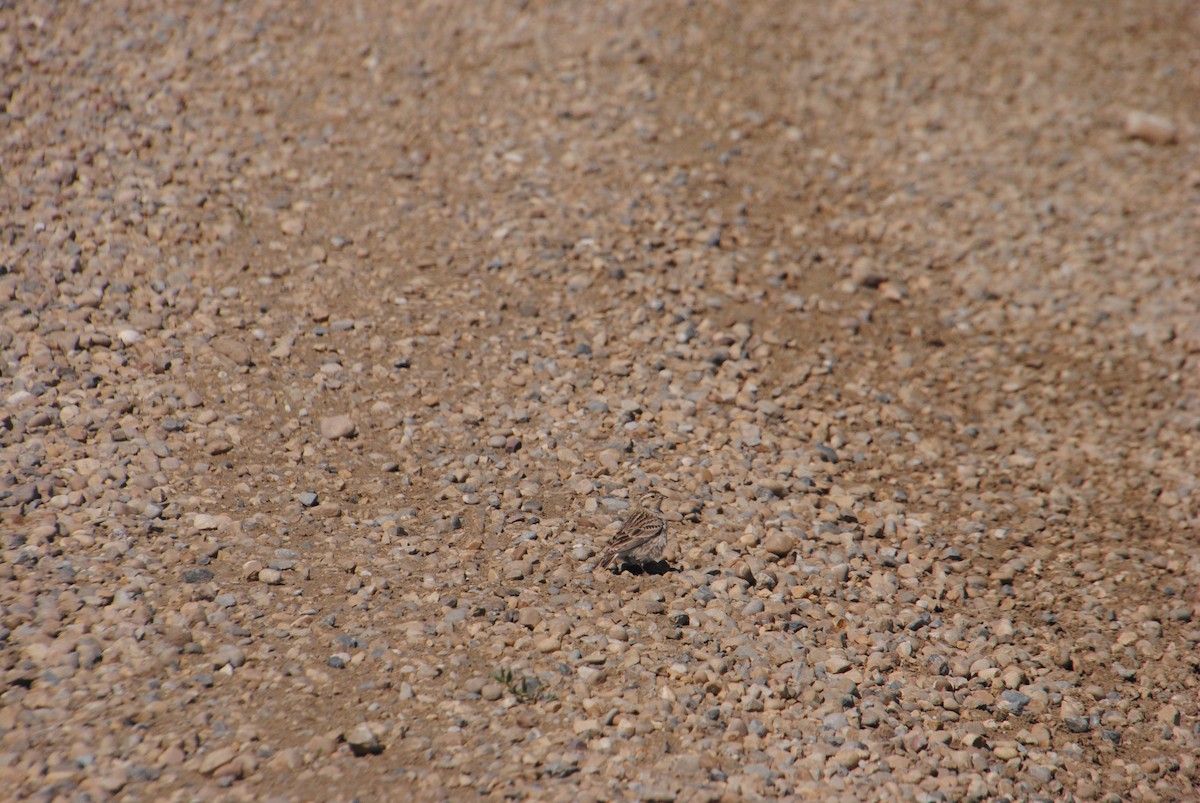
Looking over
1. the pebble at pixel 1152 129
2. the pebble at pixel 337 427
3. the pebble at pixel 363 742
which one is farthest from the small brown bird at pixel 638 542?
the pebble at pixel 1152 129

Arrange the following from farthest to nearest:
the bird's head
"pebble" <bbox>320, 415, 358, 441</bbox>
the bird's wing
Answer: "pebble" <bbox>320, 415, 358, 441</bbox> → the bird's head → the bird's wing

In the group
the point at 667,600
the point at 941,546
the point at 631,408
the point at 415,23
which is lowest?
the point at 941,546

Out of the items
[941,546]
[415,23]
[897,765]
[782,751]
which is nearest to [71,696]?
[782,751]

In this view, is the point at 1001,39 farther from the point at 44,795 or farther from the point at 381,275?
the point at 44,795

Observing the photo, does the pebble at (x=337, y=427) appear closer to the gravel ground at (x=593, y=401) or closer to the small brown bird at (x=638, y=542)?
the gravel ground at (x=593, y=401)

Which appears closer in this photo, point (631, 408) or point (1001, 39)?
point (631, 408)

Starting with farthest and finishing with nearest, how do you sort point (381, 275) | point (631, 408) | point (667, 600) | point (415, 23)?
point (415, 23), point (381, 275), point (631, 408), point (667, 600)

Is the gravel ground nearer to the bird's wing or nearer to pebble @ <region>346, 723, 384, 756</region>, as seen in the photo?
pebble @ <region>346, 723, 384, 756</region>

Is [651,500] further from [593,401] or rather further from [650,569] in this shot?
[593,401]

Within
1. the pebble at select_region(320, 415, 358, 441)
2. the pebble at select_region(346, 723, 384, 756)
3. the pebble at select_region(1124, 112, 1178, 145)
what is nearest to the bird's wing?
the pebble at select_region(346, 723, 384, 756)
